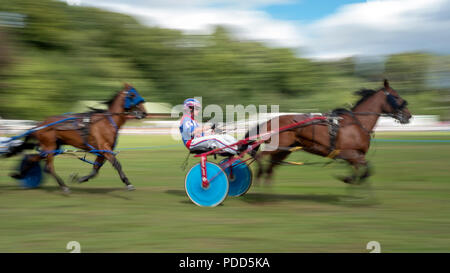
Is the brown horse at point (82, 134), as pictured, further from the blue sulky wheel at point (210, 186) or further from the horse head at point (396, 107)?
the horse head at point (396, 107)

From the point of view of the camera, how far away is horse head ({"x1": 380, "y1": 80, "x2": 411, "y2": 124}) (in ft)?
25.3

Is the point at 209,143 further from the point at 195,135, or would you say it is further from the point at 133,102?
the point at 133,102

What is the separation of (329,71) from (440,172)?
63.6 meters

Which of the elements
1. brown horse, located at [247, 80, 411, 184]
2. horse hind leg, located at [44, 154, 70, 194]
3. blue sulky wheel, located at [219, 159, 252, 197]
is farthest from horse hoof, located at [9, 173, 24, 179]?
brown horse, located at [247, 80, 411, 184]

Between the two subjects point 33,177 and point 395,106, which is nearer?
point 395,106

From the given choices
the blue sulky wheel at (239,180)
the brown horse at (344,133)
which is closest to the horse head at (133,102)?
the blue sulky wheel at (239,180)

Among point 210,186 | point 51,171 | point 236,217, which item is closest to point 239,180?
point 210,186

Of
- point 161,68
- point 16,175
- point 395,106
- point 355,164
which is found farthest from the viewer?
point 161,68

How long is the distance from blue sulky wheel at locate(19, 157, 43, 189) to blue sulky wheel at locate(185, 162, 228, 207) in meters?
3.35

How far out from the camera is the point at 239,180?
26.1 feet

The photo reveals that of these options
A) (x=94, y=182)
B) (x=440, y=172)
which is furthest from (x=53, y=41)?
(x=440, y=172)

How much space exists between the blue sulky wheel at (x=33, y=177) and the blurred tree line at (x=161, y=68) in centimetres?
2104

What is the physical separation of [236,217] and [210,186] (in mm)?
804

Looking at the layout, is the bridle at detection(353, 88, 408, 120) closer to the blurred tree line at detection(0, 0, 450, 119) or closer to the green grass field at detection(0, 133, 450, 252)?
the green grass field at detection(0, 133, 450, 252)
